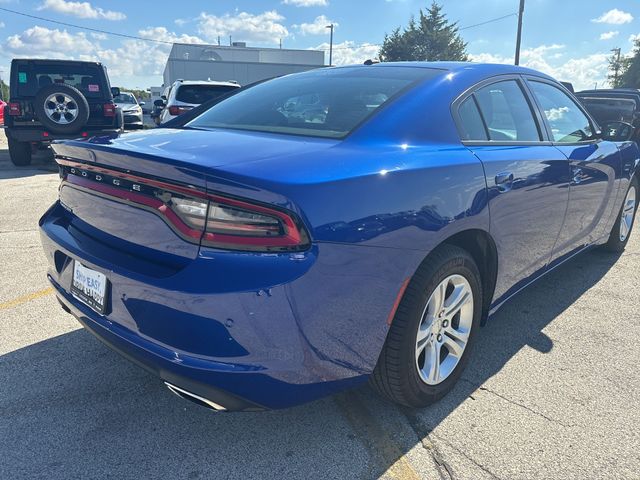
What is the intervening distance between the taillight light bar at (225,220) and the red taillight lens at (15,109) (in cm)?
913

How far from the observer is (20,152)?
389 inches

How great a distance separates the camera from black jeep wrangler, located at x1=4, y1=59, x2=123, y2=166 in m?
8.71

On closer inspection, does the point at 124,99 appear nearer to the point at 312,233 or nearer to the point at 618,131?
the point at 618,131

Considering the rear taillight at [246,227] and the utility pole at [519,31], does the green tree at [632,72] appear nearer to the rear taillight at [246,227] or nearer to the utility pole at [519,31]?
the utility pole at [519,31]

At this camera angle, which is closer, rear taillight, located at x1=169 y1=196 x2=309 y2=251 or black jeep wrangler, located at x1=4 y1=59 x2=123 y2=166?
rear taillight, located at x1=169 y1=196 x2=309 y2=251

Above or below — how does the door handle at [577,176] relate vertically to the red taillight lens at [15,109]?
above

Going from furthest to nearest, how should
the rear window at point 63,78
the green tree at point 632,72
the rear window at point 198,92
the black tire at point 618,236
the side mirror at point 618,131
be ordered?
1. the green tree at point 632,72
2. the rear window at point 198,92
3. the rear window at point 63,78
4. the black tire at point 618,236
5. the side mirror at point 618,131

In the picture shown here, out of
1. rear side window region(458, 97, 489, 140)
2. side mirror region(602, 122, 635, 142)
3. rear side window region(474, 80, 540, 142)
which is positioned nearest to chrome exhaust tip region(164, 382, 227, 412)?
rear side window region(458, 97, 489, 140)

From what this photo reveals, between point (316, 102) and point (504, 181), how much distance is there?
1.01 meters

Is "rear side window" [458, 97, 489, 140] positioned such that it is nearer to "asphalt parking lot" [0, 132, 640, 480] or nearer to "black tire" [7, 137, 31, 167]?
"asphalt parking lot" [0, 132, 640, 480]

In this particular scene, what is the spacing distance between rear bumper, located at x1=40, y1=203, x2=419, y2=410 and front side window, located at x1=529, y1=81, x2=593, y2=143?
1.96 meters

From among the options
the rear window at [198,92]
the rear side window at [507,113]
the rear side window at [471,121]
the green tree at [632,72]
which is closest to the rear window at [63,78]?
the rear window at [198,92]

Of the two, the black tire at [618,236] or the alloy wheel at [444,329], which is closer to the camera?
the alloy wheel at [444,329]

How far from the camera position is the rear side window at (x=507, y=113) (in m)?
2.68
